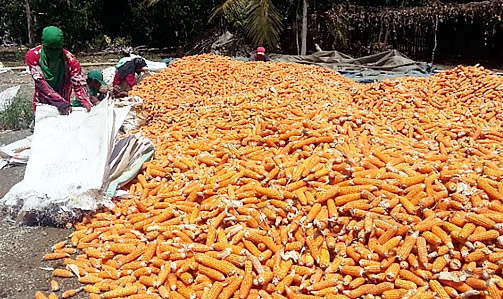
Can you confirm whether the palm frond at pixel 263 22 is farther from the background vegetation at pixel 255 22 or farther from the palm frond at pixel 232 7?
the palm frond at pixel 232 7

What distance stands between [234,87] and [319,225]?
13.9 feet

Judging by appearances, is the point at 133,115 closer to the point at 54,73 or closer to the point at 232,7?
the point at 54,73

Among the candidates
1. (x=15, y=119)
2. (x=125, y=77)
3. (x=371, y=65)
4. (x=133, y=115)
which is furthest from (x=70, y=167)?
(x=371, y=65)

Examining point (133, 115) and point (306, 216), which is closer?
point (306, 216)

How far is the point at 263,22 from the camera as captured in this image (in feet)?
43.1

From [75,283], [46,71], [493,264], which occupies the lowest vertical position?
[75,283]

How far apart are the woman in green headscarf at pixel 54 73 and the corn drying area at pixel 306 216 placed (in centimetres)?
140

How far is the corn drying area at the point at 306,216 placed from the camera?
266 centimetres

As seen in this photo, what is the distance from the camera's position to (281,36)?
15977mm

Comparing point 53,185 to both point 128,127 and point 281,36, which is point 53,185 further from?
point 281,36

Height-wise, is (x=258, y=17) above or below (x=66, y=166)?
above

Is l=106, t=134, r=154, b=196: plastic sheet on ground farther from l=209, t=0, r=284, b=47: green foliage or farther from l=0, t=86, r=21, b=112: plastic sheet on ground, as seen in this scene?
l=209, t=0, r=284, b=47: green foliage

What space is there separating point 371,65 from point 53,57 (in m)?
7.73

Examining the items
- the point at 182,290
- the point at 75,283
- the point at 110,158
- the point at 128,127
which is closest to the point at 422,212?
the point at 182,290
